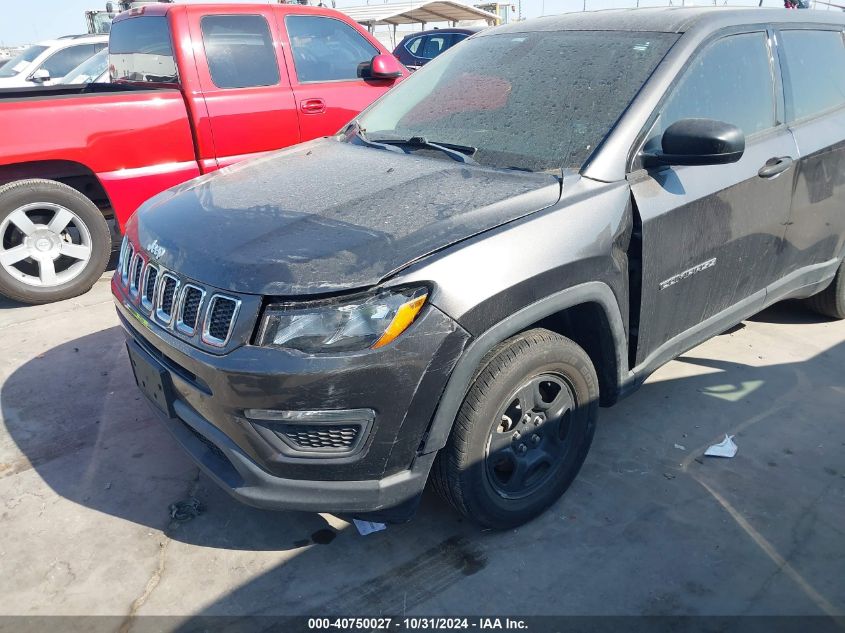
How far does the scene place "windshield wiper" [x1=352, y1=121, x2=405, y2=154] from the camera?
317 centimetres

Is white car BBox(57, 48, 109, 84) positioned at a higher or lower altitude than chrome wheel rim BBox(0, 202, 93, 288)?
higher

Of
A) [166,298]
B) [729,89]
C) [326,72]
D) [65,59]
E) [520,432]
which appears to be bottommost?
[520,432]

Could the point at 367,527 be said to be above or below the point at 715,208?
below

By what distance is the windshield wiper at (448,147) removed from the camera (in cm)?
288

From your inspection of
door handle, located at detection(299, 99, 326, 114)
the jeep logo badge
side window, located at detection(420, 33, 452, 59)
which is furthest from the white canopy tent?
the jeep logo badge

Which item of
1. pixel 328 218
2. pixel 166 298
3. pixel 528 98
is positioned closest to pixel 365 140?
pixel 528 98

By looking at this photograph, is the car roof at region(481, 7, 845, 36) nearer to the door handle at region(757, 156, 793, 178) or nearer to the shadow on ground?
the door handle at region(757, 156, 793, 178)

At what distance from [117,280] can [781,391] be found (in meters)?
3.31

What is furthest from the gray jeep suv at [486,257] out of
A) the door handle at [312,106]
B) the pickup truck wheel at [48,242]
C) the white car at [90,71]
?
the white car at [90,71]

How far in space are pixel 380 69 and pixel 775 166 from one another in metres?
3.16

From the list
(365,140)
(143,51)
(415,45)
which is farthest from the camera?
(415,45)

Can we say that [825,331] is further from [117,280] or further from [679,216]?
[117,280]

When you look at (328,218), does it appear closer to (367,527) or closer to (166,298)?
(166,298)

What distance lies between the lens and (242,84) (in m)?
5.35
